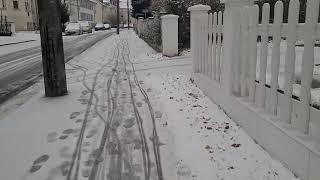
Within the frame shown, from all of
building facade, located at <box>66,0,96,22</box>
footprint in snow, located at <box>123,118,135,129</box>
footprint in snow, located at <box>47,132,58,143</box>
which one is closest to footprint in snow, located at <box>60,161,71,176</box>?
footprint in snow, located at <box>47,132,58,143</box>

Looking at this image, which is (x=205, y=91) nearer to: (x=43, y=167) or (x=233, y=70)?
(x=233, y=70)

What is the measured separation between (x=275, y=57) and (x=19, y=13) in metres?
52.8

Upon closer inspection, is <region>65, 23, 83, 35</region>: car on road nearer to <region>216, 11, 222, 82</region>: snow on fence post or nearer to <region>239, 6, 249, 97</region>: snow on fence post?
<region>216, 11, 222, 82</region>: snow on fence post

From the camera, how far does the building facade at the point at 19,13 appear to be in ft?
158

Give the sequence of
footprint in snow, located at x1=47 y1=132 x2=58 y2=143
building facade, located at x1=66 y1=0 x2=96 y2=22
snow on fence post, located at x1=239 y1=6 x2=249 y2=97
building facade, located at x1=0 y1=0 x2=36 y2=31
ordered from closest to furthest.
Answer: snow on fence post, located at x1=239 y1=6 x2=249 y2=97
footprint in snow, located at x1=47 y1=132 x2=58 y2=143
building facade, located at x1=0 y1=0 x2=36 y2=31
building facade, located at x1=66 y1=0 x2=96 y2=22

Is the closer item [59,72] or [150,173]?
[150,173]

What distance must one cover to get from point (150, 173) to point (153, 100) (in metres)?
3.04

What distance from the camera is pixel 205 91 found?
264 inches

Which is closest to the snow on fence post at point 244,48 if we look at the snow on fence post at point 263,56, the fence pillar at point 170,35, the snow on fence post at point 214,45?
the snow on fence post at point 263,56

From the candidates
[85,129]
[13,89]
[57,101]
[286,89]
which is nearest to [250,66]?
[286,89]

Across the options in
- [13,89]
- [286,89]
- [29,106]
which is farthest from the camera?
[13,89]

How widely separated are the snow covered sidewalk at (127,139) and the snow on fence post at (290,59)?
0.49 metres

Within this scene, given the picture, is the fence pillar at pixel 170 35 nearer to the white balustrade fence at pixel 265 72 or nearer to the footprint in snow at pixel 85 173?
the white balustrade fence at pixel 265 72

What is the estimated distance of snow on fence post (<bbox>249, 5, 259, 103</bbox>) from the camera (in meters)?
4.23
